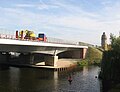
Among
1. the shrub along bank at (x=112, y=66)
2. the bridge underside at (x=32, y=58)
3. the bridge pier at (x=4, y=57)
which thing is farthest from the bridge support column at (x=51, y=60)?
the shrub along bank at (x=112, y=66)

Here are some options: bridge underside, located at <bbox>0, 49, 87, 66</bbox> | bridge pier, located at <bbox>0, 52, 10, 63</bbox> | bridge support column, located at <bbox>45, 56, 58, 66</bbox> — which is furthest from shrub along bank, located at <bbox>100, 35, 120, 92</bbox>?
bridge pier, located at <bbox>0, 52, 10, 63</bbox>

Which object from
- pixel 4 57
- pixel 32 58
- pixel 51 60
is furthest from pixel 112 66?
pixel 4 57

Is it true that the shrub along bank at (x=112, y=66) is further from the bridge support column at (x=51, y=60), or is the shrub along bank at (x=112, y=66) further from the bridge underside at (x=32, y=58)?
the bridge underside at (x=32, y=58)

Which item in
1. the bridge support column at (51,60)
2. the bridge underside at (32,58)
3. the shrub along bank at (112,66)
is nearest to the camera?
the shrub along bank at (112,66)

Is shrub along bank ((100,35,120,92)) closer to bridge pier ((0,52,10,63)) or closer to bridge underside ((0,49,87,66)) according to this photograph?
bridge underside ((0,49,87,66))

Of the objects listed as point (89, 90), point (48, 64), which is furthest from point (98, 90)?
point (48, 64)

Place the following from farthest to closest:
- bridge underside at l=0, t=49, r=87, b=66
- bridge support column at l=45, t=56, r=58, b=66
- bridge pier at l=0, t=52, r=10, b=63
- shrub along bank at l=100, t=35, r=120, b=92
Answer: bridge pier at l=0, t=52, r=10, b=63
bridge underside at l=0, t=49, r=87, b=66
bridge support column at l=45, t=56, r=58, b=66
shrub along bank at l=100, t=35, r=120, b=92

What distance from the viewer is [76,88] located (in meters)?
53.3

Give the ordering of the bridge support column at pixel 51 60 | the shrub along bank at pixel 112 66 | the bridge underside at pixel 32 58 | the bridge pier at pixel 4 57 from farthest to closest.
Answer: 1. the bridge pier at pixel 4 57
2. the bridge underside at pixel 32 58
3. the bridge support column at pixel 51 60
4. the shrub along bank at pixel 112 66

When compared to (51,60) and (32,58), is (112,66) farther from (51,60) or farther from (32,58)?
(32,58)

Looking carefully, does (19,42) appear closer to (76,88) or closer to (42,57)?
(76,88)

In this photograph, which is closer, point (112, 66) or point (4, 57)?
point (112, 66)

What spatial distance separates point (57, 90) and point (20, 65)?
4420cm

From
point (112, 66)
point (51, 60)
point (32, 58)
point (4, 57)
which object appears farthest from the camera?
point (4, 57)
